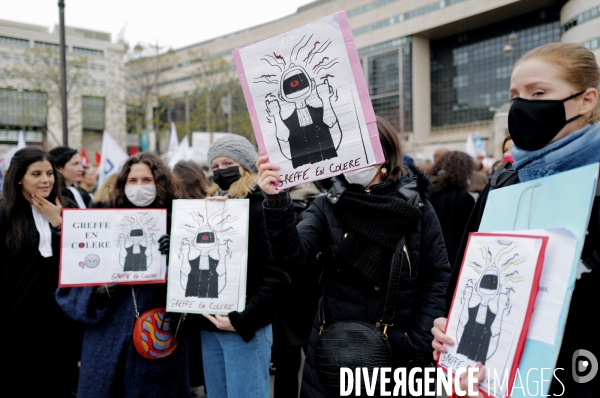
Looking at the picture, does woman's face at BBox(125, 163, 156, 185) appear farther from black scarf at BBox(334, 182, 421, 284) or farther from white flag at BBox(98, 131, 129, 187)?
white flag at BBox(98, 131, 129, 187)

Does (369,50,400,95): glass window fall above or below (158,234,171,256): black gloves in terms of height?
above

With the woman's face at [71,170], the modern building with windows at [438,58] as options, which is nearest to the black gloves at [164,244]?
the woman's face at [71,170]

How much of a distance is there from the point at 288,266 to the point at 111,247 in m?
1.46

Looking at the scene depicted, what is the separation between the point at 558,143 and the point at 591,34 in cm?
4008

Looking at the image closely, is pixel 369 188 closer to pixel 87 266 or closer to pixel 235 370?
pixel 235 370

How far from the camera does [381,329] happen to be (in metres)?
2.18

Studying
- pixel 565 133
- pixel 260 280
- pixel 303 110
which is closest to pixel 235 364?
pixel 260 280

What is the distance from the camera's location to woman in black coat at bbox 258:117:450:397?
220 centimetres

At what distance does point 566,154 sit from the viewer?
1.43 metres

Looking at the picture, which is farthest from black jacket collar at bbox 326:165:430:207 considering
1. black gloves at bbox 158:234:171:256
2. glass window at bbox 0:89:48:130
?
glass window at bbox 0:89:48:130

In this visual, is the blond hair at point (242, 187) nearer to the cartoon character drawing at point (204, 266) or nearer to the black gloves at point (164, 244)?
the cartoon character drawing at point (204, 266)

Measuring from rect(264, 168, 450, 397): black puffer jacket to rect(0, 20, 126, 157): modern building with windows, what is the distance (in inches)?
1009

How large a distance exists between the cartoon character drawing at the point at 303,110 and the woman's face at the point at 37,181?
99.6 inches

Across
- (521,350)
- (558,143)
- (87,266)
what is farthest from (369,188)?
(87,266)
